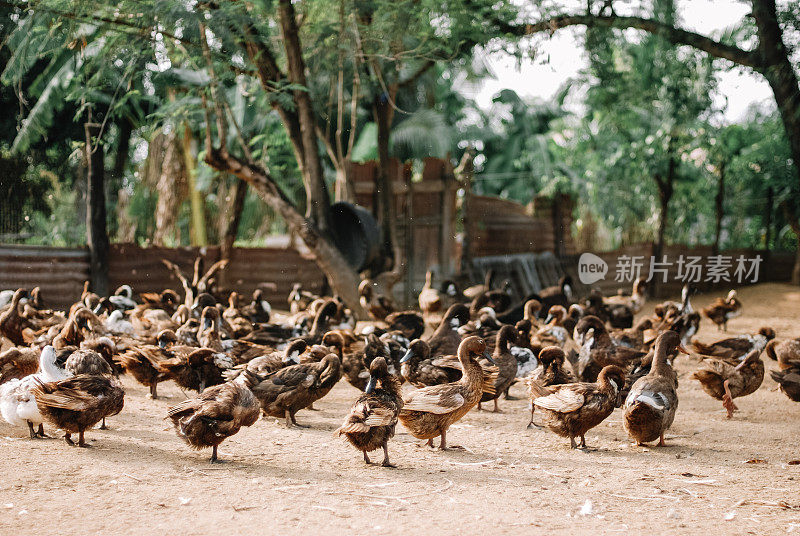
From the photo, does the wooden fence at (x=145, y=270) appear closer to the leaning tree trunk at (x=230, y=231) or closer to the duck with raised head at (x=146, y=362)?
the leaning tree trunk at (x=230, y=231)

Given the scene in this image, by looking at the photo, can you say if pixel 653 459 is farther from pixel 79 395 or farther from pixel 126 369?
pixel 126 369

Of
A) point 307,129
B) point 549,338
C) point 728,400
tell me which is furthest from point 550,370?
point 307,129

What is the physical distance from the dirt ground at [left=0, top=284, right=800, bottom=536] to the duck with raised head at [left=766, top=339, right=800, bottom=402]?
2.21ft

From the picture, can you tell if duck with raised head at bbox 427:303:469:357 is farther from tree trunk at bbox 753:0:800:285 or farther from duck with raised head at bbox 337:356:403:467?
tree trunk at bbox 753:0:800:285

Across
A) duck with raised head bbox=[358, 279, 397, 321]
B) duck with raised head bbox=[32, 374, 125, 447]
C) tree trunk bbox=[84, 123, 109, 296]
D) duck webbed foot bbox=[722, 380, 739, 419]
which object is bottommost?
duck webbed foot bbox=[722, 380, 739, 419]

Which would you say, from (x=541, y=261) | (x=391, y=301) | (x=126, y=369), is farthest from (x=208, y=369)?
(x=541, y=261)

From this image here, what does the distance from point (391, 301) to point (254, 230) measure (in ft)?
44.3

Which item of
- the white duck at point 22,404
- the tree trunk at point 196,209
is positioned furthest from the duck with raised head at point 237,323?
the tree trunk at point 196,209

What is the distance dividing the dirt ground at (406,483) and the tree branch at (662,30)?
6.15m

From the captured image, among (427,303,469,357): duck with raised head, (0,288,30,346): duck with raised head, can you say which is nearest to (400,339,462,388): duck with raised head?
(427,303,469,357): duck with raised head

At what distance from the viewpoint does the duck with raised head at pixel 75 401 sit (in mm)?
6363

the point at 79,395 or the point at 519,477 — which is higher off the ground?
the point at 79,395

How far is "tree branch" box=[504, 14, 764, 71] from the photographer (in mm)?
11672

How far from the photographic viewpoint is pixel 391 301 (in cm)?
1485
